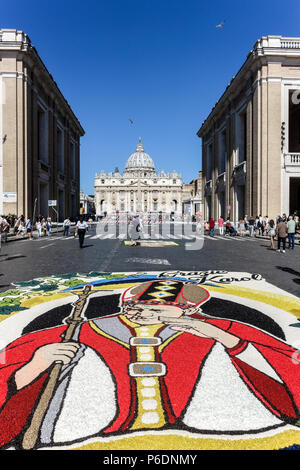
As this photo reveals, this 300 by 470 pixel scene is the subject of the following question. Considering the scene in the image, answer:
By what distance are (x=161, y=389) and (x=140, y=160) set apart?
598ft

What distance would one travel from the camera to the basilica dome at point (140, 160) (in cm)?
17962

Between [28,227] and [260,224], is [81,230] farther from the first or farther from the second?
[260,224]

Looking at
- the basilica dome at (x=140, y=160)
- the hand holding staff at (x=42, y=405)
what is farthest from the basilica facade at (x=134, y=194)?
the hand holding staff at (x=42, y=405)

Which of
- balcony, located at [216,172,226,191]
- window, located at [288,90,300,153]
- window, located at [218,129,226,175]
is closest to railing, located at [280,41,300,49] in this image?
window, located at [288,90,300,153]

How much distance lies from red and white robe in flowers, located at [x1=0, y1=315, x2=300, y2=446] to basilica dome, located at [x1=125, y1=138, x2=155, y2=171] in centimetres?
17573

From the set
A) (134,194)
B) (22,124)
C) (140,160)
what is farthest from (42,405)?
(140,160)

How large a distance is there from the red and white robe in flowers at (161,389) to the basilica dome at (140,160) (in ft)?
577

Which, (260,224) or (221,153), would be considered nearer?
(260,224)

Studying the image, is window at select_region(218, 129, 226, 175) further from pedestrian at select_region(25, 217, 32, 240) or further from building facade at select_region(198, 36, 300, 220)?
pedestrian at select_region(25, 217, 32, 240)

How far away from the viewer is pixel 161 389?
3.30 metres

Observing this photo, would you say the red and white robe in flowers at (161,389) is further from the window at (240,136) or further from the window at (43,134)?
the window at (43,134)

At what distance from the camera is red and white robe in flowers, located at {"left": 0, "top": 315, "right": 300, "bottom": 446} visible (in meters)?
2.81
